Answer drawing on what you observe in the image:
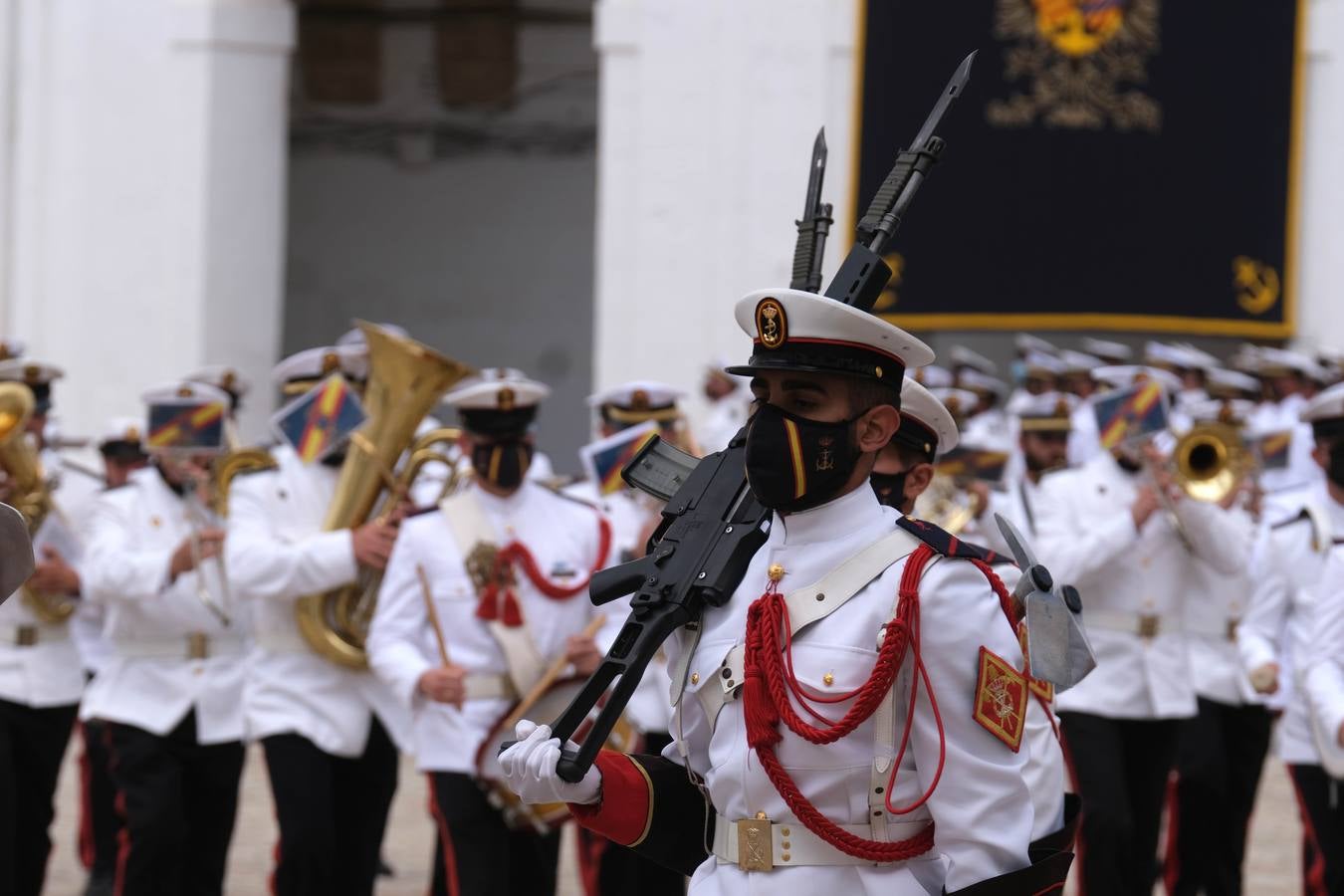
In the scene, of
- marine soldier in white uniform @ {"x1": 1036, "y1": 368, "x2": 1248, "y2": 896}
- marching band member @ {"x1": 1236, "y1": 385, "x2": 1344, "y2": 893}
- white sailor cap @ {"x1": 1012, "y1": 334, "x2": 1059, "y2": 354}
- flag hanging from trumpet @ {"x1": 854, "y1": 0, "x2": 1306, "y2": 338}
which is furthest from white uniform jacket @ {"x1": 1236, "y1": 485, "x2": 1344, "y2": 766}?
flag hanging from trumpet @ {"x1": 854, "y1": 0, "x2": 1306, "y2": 338}

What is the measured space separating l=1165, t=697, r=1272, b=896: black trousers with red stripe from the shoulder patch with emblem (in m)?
5.00

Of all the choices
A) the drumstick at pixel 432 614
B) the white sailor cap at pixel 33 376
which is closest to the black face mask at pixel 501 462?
the drumstick at pixel 432 614

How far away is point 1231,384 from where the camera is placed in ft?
51.6

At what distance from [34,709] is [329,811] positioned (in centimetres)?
164

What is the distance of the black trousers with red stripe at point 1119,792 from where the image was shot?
782cm

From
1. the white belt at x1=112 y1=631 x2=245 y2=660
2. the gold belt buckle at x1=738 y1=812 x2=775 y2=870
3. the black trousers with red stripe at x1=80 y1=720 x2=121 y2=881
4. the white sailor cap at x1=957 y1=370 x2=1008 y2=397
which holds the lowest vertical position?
the black trousers with red stripe at x1=80 y1=720 x2=121 y2=881

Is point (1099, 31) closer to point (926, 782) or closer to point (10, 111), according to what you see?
point (10, 111)

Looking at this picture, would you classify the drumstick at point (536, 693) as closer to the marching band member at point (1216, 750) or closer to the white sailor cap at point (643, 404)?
the marching band member at point (1216, 750)

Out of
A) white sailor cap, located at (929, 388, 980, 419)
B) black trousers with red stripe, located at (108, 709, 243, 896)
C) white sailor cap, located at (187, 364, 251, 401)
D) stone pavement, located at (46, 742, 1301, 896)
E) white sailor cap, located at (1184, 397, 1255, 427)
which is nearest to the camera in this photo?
black trousers with red stripe, located at (108, 709, 243, 896)

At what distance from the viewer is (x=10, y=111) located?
699 inches

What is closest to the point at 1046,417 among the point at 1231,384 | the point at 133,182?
the point at 1231,384

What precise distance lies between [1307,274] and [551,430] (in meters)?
8.15

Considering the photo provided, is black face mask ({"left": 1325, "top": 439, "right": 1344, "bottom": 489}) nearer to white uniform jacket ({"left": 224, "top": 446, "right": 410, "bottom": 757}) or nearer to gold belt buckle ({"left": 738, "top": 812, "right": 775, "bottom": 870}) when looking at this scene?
white uniform jacket ({"left": 224, "top": 446, "right": 410, "bottom": 757})

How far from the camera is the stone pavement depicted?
31.6 ft
